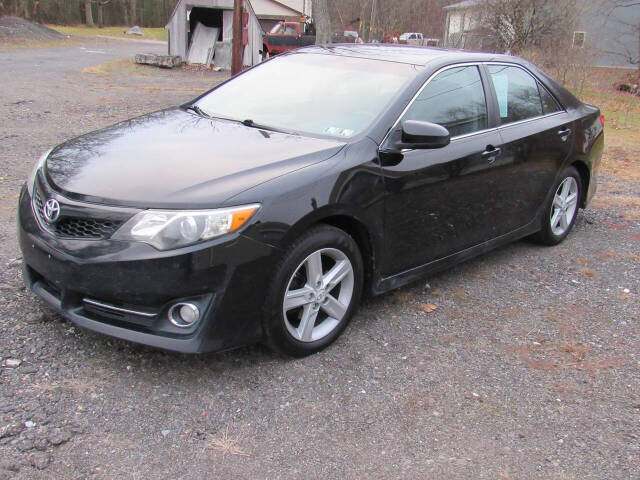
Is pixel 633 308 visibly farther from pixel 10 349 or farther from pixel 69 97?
pixel 69 97

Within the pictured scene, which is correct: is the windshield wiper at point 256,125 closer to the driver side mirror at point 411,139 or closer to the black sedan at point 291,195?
the black sedan at point 291,195

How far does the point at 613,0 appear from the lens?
80.5 ft

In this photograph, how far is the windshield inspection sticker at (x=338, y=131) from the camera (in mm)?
3780

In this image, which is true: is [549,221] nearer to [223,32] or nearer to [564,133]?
[564,133]

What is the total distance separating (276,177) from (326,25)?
48.6 ft

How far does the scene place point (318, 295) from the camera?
3.46 meters

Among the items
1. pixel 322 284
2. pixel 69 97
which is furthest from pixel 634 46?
pixel 322 284

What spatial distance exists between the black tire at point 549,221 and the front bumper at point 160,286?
3.11 m

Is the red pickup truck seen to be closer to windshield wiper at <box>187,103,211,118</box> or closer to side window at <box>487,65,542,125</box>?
side window at <box>487,65,542,125</box>

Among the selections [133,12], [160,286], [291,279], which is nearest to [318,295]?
[291,279]

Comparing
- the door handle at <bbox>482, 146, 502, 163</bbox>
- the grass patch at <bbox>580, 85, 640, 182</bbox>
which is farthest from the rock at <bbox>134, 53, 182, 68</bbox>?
the door handle at <bbox>482, 146, 502, 163</bbox>

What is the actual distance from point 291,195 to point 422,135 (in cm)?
98

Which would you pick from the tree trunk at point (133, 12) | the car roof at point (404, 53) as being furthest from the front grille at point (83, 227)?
the tree trunk at point (133, 12)

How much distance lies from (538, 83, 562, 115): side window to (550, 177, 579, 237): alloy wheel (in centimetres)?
62
